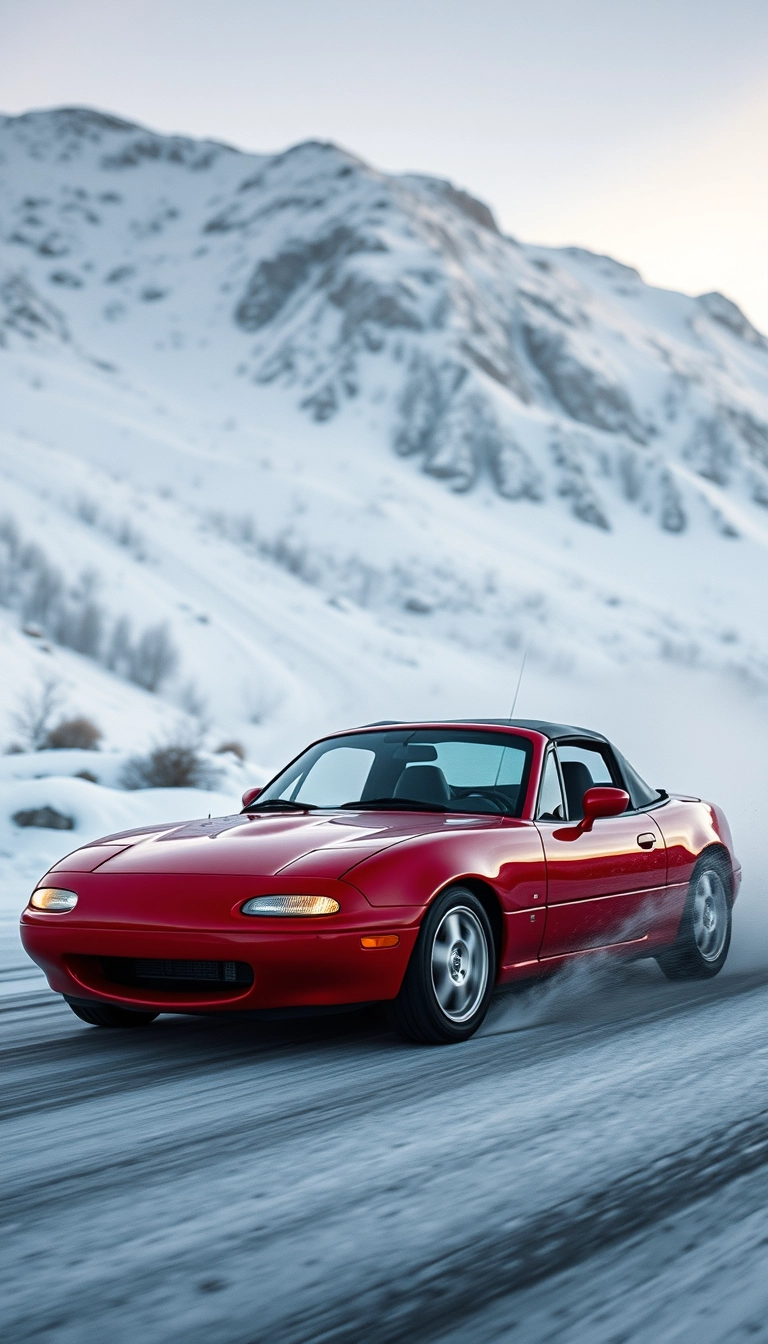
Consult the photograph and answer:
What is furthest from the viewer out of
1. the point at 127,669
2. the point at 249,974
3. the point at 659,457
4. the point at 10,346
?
the point at 659,457

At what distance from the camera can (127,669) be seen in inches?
1259

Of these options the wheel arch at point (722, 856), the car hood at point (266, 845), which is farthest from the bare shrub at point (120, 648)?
the car hood at point (266, 845)

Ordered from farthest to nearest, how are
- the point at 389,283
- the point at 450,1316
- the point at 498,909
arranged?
the point at 389,283
the point at 498,909
the point at 450,1316

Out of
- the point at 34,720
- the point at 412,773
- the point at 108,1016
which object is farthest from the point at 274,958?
the point at 34,720

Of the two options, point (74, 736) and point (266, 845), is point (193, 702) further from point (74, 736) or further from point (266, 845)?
point (266, 845)

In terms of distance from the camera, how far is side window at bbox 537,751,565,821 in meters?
5.97

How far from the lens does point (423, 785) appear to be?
6.00 m

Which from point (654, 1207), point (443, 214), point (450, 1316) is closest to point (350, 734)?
point (654, 1207)

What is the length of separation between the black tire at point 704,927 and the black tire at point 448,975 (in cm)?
173

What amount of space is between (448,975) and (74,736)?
16.2 meters

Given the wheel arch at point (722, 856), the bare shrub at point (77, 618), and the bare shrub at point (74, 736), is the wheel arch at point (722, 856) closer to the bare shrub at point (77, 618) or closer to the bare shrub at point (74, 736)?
the bare shrub at point (74, 736)

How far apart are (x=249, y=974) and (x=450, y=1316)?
7.57 feet

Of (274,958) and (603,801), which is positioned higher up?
(603,801)

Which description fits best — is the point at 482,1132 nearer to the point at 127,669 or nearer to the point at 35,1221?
the point at 35,1221
